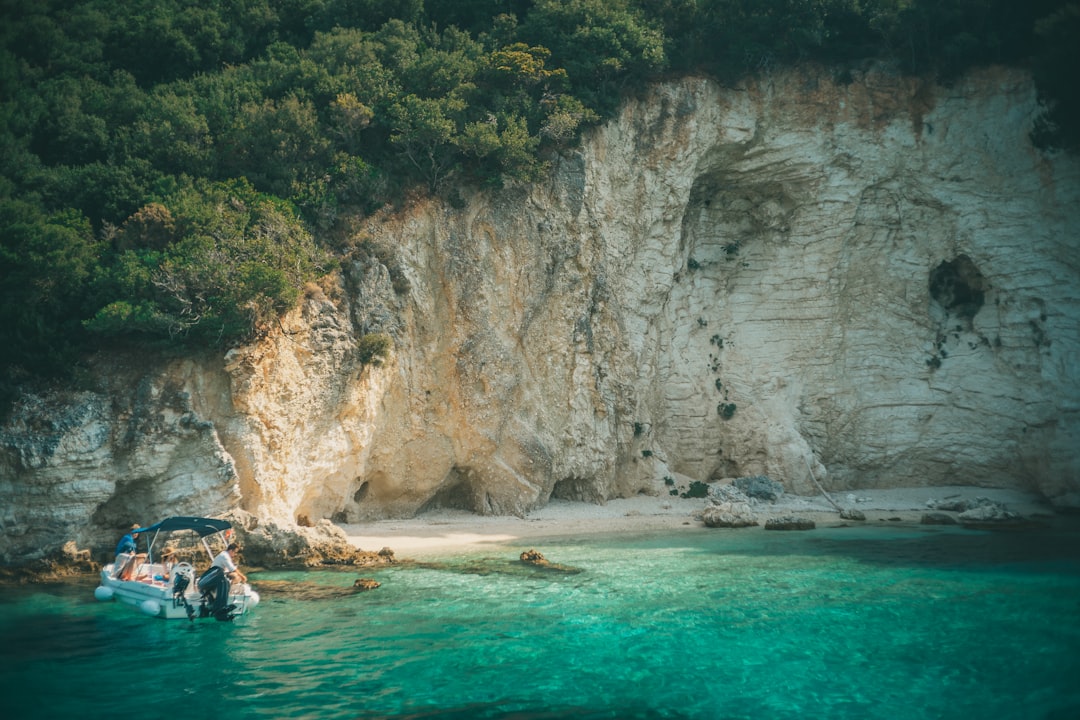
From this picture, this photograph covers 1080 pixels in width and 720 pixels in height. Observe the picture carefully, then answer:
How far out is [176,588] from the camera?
13562 millimetres

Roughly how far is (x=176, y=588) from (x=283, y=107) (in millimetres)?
15961

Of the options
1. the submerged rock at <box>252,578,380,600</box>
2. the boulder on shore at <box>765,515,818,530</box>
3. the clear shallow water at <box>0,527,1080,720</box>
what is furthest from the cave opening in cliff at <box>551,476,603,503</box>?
the submerged rock at <box>252,578,380,600</box>

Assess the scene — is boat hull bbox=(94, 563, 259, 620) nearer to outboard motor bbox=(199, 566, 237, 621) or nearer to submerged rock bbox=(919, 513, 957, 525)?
outboard motor bbox=(199, 566, 237, 621)

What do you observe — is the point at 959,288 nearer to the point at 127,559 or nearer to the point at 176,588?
the point at 176,588

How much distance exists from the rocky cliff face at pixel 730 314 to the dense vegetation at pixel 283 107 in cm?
→ 143

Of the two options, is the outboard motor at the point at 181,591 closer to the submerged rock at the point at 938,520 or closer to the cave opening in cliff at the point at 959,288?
the submerged rock at the point at 938,520

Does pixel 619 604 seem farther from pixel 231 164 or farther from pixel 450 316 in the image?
pixel 231 164

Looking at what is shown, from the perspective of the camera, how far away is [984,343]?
28.2 meters

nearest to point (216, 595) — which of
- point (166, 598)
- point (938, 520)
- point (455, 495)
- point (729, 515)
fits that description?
point (166, 598)

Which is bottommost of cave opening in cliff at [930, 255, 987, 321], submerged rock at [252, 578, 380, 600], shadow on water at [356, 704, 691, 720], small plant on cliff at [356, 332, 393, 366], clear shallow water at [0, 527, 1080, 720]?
shadow on water at [356, 704, 691, 720]

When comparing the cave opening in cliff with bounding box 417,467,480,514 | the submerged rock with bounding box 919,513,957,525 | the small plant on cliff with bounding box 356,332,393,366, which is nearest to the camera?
the small plant on cliff with bounding box 356,332,393,366

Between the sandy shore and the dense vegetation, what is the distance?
7406 mm

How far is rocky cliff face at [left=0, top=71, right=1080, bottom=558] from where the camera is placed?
945 inches

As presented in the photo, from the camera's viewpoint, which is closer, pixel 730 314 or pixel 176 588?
pixel 176 588
